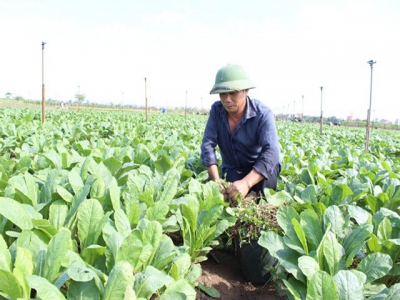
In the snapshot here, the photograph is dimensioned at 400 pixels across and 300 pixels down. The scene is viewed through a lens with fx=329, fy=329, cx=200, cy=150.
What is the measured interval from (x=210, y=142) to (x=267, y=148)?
67 cm

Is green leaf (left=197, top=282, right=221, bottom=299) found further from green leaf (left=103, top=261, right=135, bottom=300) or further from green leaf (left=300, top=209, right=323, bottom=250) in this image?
green leaf (left=103, top=261, right=135, bottom=300)

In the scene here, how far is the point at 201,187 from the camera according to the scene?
2.70m

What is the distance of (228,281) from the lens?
8.04 ft

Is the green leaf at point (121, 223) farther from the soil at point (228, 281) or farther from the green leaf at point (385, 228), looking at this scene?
the green leaf at point (385, 228)

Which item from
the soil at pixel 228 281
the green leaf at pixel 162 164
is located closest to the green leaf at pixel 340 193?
the soil at pixel 228 281

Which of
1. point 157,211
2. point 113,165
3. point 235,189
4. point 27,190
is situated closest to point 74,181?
point 27,190

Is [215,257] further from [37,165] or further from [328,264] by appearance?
[37,165]

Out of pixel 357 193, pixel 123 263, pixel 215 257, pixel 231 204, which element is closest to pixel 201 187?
pixel 231 204

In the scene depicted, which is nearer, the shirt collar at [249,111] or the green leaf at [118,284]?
the green leaf at [118,284]

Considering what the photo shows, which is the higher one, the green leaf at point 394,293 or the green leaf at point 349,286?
the green leaf at point 349,286

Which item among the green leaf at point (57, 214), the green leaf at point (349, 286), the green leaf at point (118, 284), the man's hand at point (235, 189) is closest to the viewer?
the green leaf at point (118, 284)

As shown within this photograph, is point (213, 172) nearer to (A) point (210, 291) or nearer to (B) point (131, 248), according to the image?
(A) point (210, 291)

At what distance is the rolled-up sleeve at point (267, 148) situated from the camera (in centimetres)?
297

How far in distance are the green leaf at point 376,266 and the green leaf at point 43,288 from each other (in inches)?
56.6
